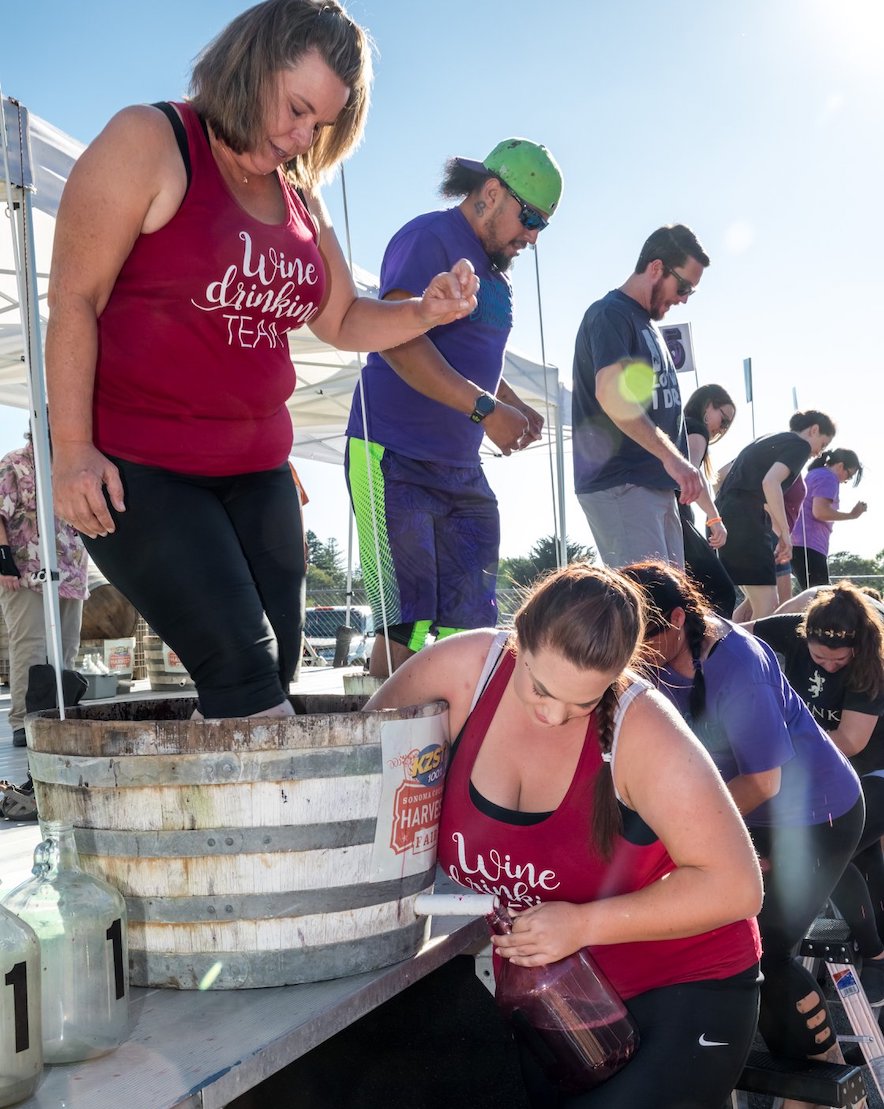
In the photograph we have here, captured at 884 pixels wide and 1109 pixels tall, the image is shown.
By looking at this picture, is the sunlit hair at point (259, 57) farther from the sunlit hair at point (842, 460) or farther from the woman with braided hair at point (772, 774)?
the sunlit hair at point (842, 460)

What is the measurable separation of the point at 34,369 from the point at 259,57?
98 cm

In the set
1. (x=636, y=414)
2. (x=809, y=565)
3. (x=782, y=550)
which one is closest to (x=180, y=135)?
(x=636, y=414)

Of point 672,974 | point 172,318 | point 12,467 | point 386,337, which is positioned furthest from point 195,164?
point 12,467

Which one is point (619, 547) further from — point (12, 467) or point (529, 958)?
point (12, 467)

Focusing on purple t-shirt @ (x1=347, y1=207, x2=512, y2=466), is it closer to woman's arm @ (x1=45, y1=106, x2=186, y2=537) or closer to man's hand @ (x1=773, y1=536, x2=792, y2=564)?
woman's arm @ (x1=45, y1=106, x2=186, y2=537)

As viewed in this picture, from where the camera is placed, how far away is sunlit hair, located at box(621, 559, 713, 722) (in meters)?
2.17

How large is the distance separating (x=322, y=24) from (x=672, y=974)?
1.54m

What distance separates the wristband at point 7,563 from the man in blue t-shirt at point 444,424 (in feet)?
7.01

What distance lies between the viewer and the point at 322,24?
5.25 ft

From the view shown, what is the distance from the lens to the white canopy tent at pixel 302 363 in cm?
388

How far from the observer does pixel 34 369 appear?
2275 millimetres

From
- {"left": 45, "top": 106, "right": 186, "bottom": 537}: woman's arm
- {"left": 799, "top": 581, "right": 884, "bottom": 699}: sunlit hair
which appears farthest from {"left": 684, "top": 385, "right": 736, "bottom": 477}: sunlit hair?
{"left": 45, "top": 106, "right": 186, "bottom": 537}: woman's arm

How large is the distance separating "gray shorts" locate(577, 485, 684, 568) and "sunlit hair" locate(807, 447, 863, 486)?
3474mm

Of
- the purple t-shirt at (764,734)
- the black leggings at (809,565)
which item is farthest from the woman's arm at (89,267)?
the black leggings at (809,565)
